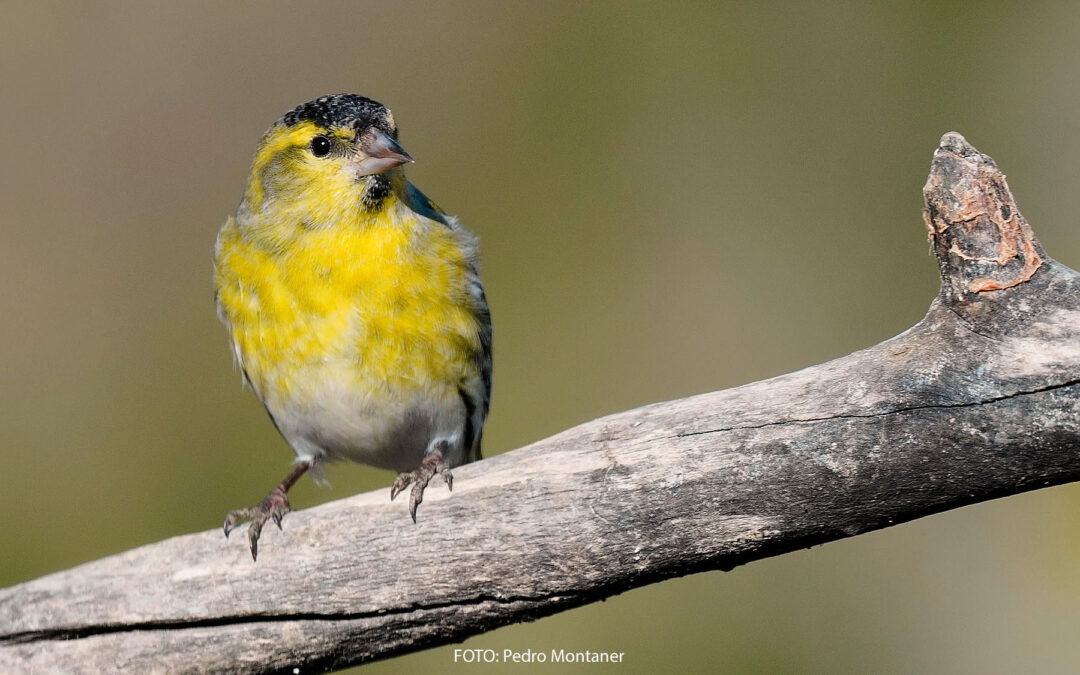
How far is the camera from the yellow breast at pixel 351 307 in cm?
377

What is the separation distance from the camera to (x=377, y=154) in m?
3.71

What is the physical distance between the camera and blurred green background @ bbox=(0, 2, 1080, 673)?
6.14 metres

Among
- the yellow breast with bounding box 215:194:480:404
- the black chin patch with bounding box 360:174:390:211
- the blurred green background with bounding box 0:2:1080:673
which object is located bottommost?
the yellow breast with bounding box 215:194:480:404

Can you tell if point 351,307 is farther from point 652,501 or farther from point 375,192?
point 652,501

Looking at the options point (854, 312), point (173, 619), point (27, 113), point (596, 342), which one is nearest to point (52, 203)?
point (27, 113)

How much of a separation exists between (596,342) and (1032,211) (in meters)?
2.60

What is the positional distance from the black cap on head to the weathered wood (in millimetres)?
1284

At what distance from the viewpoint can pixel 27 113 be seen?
695 cm

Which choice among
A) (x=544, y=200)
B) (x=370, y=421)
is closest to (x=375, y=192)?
(x=370, y=421)

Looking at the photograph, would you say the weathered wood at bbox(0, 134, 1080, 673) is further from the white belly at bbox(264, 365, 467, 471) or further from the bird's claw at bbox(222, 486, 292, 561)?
the white belly at bbox(264, 365, 467, 471)

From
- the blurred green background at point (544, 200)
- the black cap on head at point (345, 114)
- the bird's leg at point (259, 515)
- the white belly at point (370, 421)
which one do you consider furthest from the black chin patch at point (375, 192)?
the blurred green background at point (544, 200)

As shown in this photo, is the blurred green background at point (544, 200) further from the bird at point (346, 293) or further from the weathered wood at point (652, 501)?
the weathered wood at point (652, 501)

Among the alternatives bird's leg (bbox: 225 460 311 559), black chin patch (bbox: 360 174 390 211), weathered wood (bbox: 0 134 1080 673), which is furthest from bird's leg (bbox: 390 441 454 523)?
black chin patch (bbox: 360 174 390 211)

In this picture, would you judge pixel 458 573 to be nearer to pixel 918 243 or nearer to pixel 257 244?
pixel 257 244
